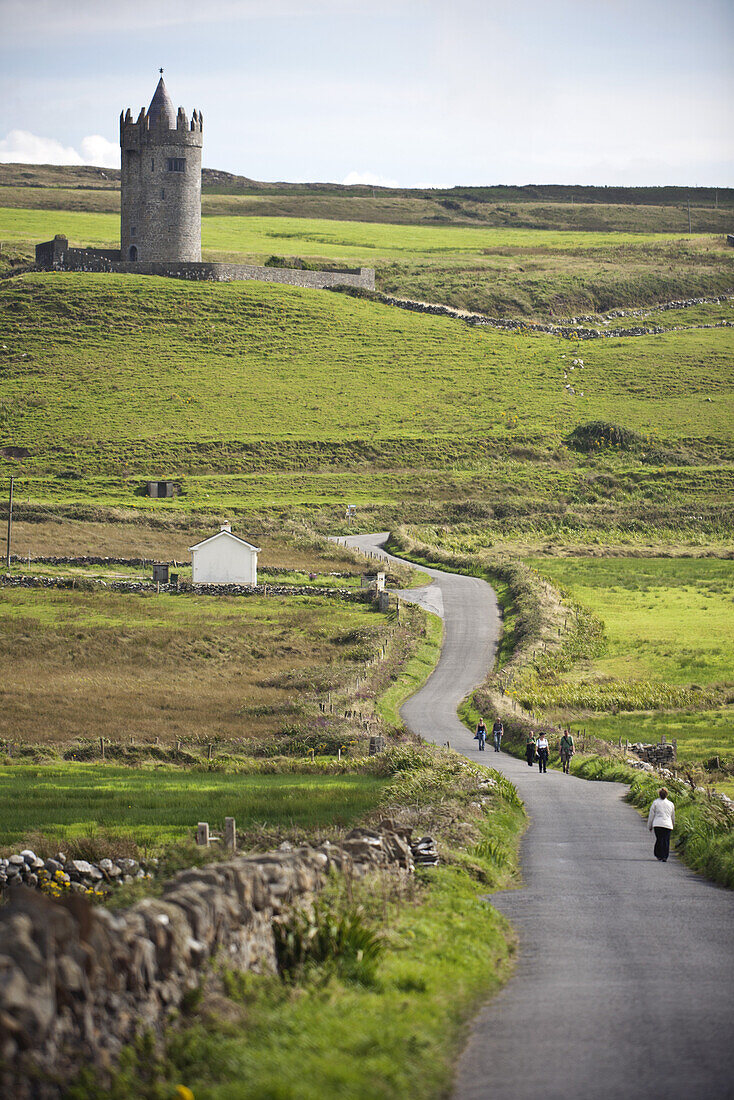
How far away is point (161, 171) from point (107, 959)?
12264cm

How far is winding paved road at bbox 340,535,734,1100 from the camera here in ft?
32.8

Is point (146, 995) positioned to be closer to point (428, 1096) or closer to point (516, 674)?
point (428, 1096)

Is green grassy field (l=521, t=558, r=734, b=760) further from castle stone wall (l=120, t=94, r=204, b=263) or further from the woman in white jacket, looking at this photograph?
castle stone wall (l=120, t=94, r=204, b=263)

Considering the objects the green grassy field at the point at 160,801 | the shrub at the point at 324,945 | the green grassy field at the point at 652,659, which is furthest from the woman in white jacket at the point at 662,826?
the green grassy field at the point at 652,659

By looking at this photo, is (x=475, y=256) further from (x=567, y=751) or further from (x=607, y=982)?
(x=607, y=982)

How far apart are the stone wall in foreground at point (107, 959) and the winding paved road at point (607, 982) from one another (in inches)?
87.6

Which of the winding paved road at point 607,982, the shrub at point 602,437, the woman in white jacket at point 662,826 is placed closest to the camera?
the winding paved road at point 607,982

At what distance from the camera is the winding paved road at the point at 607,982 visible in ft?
32.8

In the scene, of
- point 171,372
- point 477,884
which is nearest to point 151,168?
point 171,372

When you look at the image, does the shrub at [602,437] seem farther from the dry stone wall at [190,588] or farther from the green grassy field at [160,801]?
the green grassy field at [160,801]

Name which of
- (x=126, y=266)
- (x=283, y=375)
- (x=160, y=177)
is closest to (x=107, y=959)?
(x=283, y=375)

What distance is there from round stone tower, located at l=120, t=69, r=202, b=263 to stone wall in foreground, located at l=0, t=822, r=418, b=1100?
120 m

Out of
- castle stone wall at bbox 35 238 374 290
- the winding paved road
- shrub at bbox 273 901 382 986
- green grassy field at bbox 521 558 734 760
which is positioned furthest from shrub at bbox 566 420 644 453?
shrub at bbox 273 901 382 986

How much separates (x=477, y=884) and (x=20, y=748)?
19.5 meters
